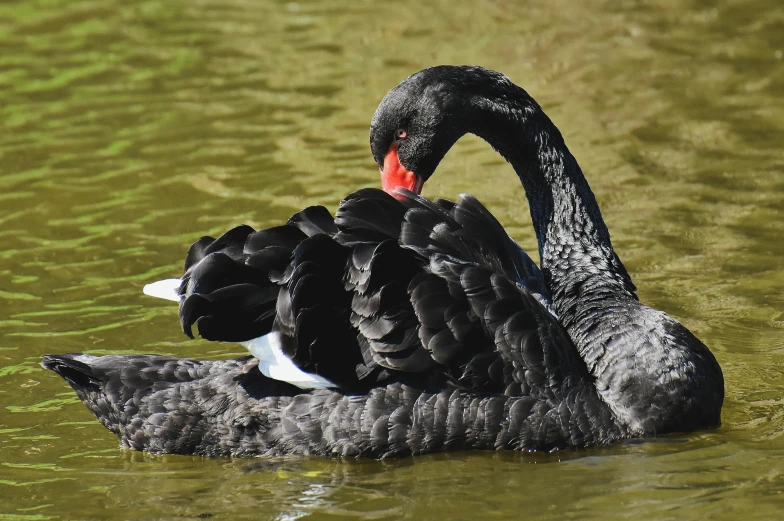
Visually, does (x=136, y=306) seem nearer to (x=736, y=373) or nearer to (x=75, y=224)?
(x=75, y=224)

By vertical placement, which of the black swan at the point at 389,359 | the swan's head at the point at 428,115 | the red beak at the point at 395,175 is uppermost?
the swan's head at the point at 428,115

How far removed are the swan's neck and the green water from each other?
2.83 feet

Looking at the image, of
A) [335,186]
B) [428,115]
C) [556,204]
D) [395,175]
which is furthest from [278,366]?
[335,186]

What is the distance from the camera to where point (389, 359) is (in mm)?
5281

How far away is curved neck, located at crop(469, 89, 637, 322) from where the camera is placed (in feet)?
19.9

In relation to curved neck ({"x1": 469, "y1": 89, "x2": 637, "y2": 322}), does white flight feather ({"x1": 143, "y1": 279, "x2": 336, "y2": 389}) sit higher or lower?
lower

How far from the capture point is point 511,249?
19.3 feet

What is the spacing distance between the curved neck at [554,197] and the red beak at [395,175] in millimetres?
377

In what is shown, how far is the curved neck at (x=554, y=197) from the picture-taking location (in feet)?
19.9

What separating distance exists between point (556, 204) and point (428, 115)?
777mm

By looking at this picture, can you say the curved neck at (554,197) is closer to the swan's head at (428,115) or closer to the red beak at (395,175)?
the swan's head at (428,115)

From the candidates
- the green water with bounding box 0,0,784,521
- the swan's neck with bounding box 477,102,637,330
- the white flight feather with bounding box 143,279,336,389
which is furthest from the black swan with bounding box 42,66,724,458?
the swan's neck with bounding box 477,102,637,330

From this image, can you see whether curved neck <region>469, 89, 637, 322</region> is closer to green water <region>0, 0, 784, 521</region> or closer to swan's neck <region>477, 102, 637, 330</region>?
swan's neck <region>477, 102, 637, 330</region>


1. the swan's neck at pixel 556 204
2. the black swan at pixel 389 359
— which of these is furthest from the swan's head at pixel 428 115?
the black swan at pixel 389 359
